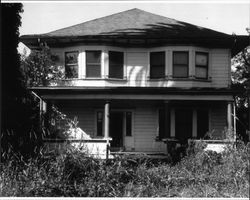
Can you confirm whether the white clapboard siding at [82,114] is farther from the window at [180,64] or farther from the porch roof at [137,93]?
the window at [180,64]

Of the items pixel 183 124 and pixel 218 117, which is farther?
pixel 183 124

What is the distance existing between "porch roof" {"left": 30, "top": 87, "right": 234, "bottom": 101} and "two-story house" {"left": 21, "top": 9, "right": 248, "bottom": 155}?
1.68m

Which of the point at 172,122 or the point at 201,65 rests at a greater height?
the point at 201,65

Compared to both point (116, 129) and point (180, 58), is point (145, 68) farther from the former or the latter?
point (116, 129)

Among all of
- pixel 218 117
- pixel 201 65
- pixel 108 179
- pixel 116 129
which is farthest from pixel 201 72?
pixel 108 179

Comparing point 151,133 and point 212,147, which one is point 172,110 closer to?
point 151,133

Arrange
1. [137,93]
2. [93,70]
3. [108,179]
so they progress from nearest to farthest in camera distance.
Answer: [108,179] < [137,93] < [93,70]

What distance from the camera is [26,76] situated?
70.5 ft

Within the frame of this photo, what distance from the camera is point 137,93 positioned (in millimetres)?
17219

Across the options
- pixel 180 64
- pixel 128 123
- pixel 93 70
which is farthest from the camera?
pixel 128 123

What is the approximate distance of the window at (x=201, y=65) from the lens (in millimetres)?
19328

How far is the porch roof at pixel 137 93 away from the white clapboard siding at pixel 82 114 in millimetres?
2347

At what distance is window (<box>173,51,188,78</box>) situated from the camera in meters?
19.2

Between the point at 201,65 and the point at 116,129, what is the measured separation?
6.03 meters
